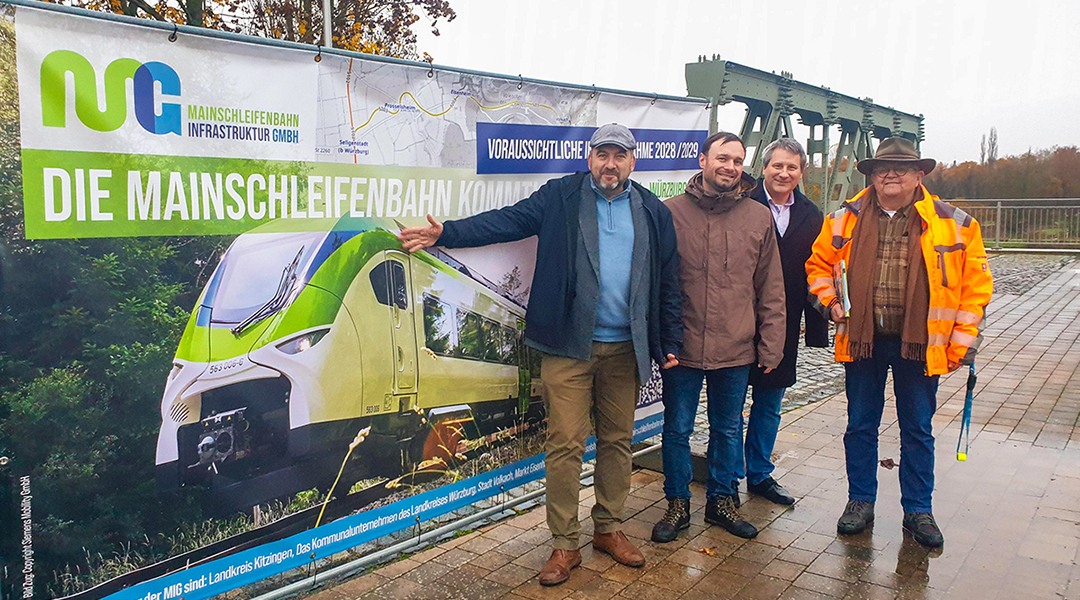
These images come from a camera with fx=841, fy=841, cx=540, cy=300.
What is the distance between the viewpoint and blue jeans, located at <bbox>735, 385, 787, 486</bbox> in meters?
4.70

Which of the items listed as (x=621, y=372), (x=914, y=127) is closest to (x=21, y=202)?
(x=621, y=372)

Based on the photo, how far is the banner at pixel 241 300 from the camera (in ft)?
8.40

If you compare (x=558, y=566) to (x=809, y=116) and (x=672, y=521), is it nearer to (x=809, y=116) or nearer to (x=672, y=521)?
(x=672, y=521)

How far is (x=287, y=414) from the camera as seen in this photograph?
3.19m

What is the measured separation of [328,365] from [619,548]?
64.0 inches

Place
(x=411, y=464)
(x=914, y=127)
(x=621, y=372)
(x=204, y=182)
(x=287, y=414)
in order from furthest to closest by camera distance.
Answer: (x=914, y=127) → (x=621, y=372) → (x=411, y=464) → (x=287, y=414) → (x=204, y=182)

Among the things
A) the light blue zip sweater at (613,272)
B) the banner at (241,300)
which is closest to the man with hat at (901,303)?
the light blue zip sweater at (613,272)

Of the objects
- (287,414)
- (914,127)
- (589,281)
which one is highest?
(914,127)

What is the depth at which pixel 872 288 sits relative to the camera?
4141 mm

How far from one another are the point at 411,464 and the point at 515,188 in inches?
55.1

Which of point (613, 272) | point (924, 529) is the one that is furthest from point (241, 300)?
point (924, 529)

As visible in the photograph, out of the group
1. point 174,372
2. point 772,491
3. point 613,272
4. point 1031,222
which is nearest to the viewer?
point 174,372

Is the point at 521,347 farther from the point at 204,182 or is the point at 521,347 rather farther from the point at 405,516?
the point at 204,182

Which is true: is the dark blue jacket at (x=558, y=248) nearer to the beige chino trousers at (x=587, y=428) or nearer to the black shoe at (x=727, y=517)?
the beige chino trousers at (x=587, y=428)
